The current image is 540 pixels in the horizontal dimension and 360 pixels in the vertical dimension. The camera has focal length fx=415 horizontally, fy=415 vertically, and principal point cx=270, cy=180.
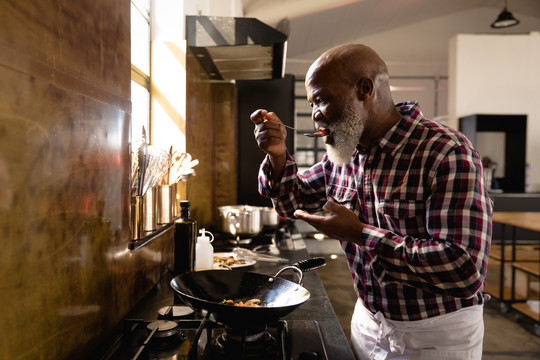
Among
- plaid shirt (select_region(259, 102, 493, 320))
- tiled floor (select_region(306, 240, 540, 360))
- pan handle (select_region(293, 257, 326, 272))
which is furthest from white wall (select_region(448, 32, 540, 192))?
pan handle (select_region(293, 257, 326, 272))

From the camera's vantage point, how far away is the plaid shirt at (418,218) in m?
1.05

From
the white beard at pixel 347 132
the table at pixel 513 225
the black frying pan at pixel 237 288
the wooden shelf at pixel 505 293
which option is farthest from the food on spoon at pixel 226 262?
the wooden shelf at pixel 505 293

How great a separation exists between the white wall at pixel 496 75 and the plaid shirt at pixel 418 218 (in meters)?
6.08

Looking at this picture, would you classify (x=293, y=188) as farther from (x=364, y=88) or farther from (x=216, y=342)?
(x=216, y=342)

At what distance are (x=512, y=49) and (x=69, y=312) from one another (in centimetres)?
769

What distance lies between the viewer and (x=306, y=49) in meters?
8.77

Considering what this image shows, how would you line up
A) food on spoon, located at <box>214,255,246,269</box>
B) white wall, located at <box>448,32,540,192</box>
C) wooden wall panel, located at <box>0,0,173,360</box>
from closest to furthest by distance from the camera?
wooden wall panel, located at <box>0,0,173,360</box>
food on spoon, located at <box>214,255,246,269</box>
white wall, located at <box>448,32,540,192</box>

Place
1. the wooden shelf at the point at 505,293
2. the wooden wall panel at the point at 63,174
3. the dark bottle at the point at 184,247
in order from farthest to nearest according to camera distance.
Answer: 1. the wooden shelf at the point at 505,293
2. the dark bottle at the point at 184,247
3. the wooden wall panel at the point at 63,174

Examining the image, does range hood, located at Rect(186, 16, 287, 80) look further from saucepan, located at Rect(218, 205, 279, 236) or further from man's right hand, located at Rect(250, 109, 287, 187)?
saucepan, located at Rect(218, 205, 279, 236)

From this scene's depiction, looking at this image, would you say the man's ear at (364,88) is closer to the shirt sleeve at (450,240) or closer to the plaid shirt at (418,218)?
the plaid shirt at (418,218)

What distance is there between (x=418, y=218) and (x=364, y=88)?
425 millimetres

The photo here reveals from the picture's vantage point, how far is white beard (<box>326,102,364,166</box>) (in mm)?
1279

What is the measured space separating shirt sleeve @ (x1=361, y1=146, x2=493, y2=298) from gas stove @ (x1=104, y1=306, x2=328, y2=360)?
0.98ft

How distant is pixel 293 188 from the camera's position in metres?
1.65
